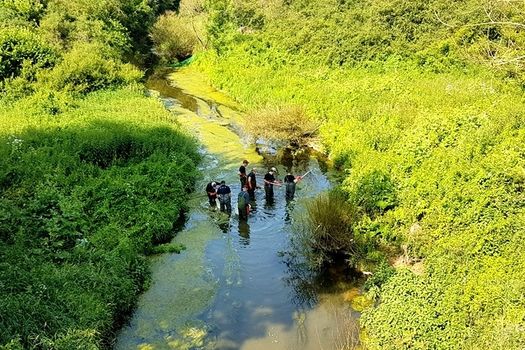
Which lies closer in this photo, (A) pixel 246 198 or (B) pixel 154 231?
(B) pixel 154 231

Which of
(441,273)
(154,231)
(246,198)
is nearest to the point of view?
(441,273)

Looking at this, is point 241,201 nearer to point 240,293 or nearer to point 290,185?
point 290,185

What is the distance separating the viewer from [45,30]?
28594mm

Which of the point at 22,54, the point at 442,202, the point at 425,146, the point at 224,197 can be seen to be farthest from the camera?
the point at 22,54

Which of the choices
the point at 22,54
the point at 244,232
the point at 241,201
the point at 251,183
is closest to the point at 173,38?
the point at 22,54

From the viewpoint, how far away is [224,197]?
15562mm

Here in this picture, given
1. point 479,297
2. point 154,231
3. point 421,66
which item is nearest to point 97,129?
point 154,231

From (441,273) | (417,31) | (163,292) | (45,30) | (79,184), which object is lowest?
(163,292)

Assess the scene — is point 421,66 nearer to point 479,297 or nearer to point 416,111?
point 416,111

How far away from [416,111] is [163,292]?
12395 mm

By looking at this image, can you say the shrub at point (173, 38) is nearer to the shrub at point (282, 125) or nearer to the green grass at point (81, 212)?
the green grass at point (81, 212)

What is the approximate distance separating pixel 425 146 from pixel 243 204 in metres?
6.18

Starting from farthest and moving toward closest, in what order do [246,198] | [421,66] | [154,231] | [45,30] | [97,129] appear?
[45,30] < [421,66] < [97,129] < [246,198] < [154,231]

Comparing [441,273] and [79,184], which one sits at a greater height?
[79,184]
